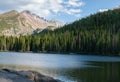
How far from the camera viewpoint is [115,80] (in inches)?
2309

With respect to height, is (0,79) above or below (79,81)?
above

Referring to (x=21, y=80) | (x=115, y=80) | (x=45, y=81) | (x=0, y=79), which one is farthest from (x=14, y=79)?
(x=115, y=80)

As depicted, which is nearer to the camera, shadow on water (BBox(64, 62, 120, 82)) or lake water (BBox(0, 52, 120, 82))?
shadow on water (BBox(64, 62, 120, 82))

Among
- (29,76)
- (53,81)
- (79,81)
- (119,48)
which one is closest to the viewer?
(29,76)

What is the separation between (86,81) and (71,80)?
119 inches

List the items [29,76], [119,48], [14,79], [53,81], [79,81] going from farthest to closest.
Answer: [119,48]
[79,81]
[53,81]
[29,76]
[14,79]

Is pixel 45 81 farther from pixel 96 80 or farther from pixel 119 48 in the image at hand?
pixel 119 48

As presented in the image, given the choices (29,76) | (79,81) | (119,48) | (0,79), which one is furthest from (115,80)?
(119,48)

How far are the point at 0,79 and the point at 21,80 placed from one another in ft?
12.8

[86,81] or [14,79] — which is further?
[86,81]

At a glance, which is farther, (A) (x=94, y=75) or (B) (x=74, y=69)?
(B) (x=74, y=69)

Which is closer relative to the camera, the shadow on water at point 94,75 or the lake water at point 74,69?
the shadow on water at point 94,75

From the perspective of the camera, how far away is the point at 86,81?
57.5 meters

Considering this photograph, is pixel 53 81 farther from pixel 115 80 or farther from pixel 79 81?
pixel 115 80
